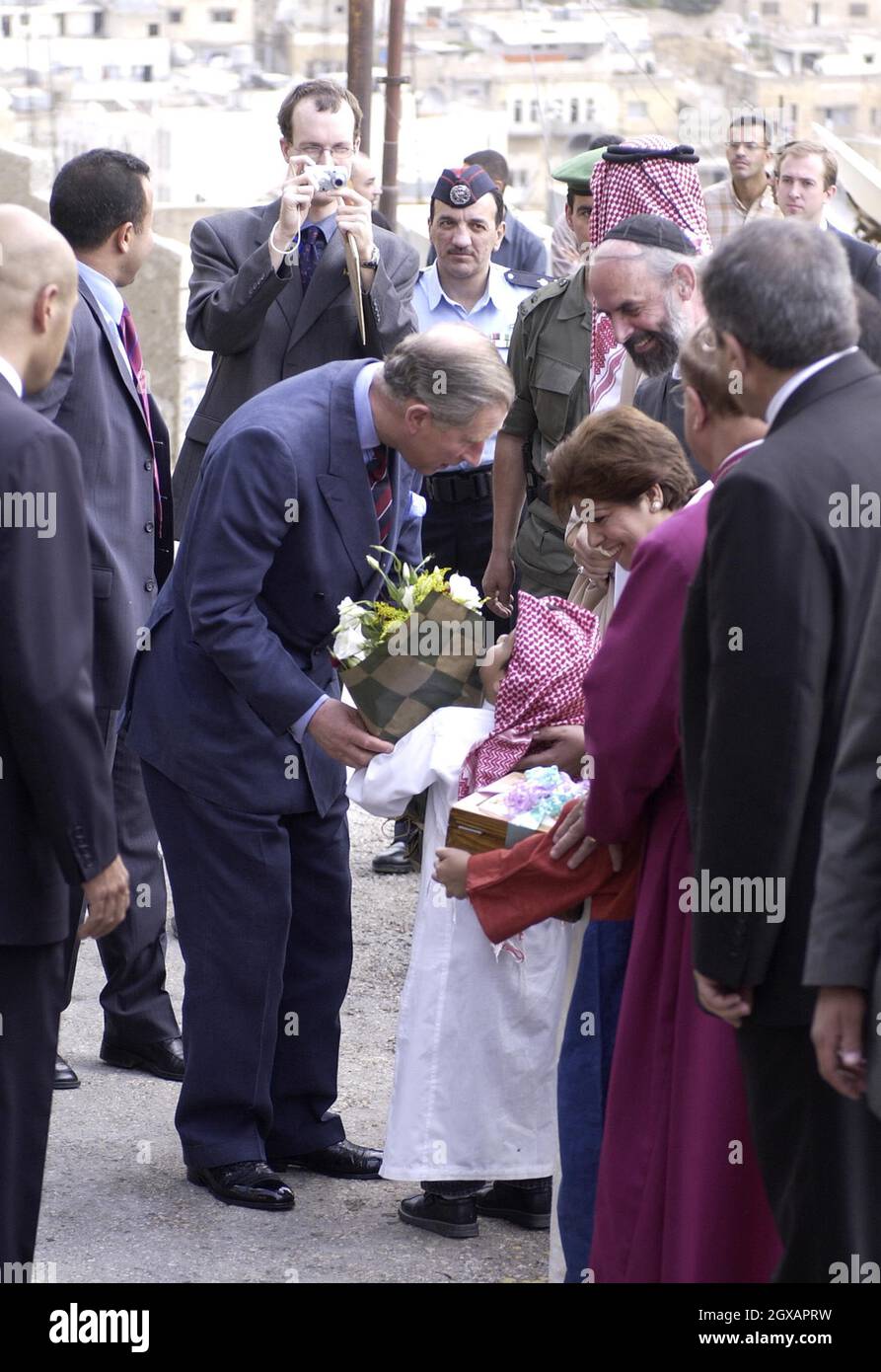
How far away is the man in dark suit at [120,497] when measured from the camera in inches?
→ 172

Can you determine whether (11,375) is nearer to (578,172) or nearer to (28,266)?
(28,266)

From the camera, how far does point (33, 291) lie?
2.92 m

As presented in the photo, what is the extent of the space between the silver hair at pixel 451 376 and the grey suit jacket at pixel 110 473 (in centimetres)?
93

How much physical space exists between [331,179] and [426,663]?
6.96 feet

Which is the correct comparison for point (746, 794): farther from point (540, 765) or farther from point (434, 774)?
point (434, 774)

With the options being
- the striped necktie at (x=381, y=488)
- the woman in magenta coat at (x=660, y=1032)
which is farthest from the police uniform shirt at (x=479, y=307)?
the woman in magenta coat at (x=660, y=1032)

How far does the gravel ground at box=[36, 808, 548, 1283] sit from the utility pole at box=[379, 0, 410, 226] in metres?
6.47

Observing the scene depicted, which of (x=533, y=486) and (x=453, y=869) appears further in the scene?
(x=533, y=486)

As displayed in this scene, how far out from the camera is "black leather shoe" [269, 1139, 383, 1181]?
4234 mm

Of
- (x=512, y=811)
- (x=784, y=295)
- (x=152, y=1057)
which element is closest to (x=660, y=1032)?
(x=512, y=811)

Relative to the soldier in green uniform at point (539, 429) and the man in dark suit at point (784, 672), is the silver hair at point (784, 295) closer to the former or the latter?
the man in dark suit at point (784, 672)

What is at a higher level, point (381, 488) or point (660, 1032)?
point (381, 488)

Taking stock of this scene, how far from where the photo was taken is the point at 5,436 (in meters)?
2.79
